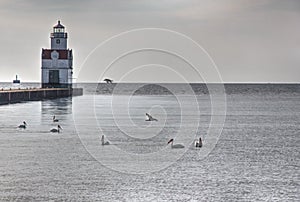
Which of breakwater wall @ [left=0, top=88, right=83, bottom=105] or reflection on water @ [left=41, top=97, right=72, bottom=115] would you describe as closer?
reflection on water @ [left=41, top=97, right=72, bottom=115]

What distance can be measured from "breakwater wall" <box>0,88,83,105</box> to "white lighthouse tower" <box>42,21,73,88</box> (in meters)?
2.55

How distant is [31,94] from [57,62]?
9742mm

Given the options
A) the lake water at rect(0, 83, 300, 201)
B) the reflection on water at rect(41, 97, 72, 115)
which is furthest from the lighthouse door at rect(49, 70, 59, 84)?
the lake water at rect(0, 83, 300, 201)

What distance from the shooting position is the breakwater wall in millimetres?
107688

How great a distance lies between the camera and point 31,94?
122 metres

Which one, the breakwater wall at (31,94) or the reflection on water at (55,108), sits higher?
the breakwater wall at (31,94)

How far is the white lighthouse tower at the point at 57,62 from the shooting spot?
12888 cm

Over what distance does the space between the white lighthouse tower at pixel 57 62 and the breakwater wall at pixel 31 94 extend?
8.38 ft

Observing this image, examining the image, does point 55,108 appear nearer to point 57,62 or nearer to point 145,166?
point 57,62

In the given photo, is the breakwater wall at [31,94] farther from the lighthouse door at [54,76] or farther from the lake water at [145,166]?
the lake water at [145,166]

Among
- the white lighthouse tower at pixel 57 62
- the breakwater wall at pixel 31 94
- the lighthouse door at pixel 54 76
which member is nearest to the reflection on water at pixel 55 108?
the breakwater wall at pixel 31 94

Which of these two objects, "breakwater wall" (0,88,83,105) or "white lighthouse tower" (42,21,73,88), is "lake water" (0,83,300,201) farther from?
"white lighthouse tower" (42,21,73,88)

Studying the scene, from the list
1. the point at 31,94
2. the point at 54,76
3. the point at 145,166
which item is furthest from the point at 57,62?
the point at 145,166

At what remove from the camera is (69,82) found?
13862 centimetres
